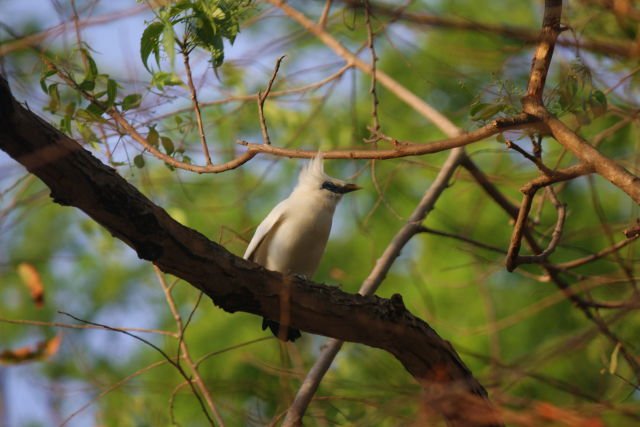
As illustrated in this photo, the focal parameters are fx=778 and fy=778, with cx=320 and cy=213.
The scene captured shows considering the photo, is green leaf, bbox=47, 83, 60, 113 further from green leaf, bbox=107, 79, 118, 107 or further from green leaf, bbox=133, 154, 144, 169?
green leaf, bbox=133, 154, 144, 169

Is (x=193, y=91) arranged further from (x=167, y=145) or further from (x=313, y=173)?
(x=313, y=173)

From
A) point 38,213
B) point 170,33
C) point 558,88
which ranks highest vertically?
point 38,213

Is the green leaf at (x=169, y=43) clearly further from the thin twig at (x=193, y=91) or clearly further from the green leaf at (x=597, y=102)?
the green leaf at (x=597, y=102)

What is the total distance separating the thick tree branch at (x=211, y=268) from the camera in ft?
7.43

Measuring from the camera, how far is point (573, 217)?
22.2 feet

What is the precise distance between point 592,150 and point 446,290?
4.09 m

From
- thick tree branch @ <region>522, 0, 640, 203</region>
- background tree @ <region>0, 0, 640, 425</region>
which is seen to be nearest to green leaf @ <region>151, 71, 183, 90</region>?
background tree @ <region>0, 0, 640, 425</region>

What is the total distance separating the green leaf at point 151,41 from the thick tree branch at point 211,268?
0.62 meters

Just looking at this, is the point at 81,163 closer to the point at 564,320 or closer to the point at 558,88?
the point at 558,88

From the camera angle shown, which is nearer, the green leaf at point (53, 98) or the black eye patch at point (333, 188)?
the green leaf at point (53, 98)

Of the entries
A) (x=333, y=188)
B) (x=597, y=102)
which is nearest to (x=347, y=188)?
(x=333, y=188)

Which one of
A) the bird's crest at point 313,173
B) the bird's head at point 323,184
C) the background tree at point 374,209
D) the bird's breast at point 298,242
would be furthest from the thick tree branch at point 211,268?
the bird's crest at point 313,173

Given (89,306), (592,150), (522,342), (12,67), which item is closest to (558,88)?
(592,150)

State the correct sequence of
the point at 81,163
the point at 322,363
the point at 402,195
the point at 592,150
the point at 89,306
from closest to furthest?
the point at 81,163
the point at 592,150
the point at 322,363
the point at 402,195
the point at 89,306
